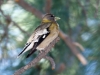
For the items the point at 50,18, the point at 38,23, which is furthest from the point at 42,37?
the point at 38,23

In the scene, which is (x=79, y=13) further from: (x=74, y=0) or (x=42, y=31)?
(x=42, y=31)

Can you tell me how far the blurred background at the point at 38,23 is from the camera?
235cm

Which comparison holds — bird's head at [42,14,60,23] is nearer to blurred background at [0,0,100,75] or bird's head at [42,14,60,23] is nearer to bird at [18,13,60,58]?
bird at [18,13,60,58]

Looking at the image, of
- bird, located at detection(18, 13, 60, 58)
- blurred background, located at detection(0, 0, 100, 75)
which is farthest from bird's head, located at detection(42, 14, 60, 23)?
blurred background, located at detection(0, 0, 100, 75)

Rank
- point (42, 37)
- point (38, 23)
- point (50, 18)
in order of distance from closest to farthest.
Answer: point (42, 37)
point (50, 18)
point (38, 23)

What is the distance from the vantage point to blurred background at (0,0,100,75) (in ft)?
7.71

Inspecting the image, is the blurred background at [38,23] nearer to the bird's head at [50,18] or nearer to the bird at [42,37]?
the bird's head at [50,18]

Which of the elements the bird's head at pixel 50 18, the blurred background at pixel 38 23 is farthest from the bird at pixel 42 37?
the blurred background at pixel 38 23

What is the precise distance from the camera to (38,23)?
2.60 m

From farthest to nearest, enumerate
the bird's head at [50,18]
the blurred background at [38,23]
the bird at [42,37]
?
the blurred background at [38,23], the bird's head at [50,18], the bird at [42,37]

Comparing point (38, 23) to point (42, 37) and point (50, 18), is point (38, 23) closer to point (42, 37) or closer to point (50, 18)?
point (50, 18)

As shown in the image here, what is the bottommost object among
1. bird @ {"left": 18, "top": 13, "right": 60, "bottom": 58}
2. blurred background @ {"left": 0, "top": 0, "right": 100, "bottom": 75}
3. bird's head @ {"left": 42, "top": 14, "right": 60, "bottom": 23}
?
bird @ {"left": 18, "top": 13, "right": 60, "bottom": 58}

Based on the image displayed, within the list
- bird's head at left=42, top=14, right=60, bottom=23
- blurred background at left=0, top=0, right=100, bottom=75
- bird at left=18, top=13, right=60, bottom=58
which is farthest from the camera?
blurred background at left=0, top=0, right=100, bottom=75

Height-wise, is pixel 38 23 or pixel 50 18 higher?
pixel 38 23
